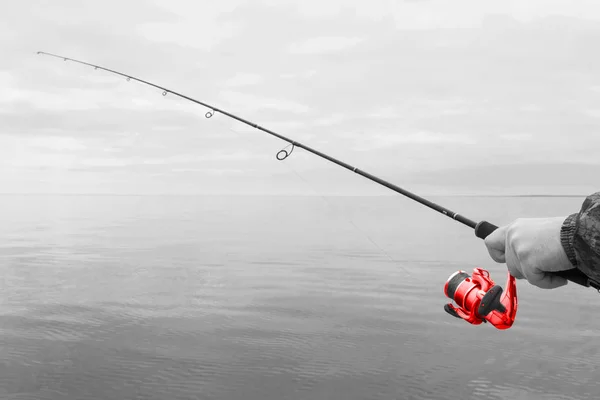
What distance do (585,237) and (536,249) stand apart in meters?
0.20

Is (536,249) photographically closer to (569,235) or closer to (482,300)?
(569,235)

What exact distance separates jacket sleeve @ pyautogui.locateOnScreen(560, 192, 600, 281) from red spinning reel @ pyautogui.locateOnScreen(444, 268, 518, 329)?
0.89m

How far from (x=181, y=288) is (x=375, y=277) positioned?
28.8ft

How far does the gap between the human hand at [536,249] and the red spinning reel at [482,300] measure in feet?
2.18

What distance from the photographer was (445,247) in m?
36.8

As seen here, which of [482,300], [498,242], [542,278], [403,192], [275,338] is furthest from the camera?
[275,338]

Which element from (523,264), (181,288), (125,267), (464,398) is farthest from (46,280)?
(523,264)

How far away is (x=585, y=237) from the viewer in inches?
71.3

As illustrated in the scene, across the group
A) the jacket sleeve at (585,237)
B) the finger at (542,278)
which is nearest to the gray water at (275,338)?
the finger at (542,278)

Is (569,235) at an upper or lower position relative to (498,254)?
upper

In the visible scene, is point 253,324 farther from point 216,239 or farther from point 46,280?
point 216,239

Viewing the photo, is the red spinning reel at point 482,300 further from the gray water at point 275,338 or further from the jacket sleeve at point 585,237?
the gray water at point 275,338

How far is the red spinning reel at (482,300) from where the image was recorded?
2980 mm

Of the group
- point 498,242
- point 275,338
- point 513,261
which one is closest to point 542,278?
point 513,261
